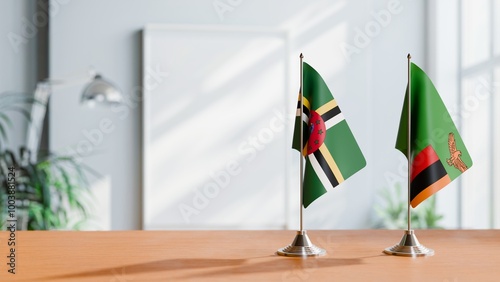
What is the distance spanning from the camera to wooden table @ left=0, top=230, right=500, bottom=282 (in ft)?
3.37

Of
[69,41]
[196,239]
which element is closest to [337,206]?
[69,41]

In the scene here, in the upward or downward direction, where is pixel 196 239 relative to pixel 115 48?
downward

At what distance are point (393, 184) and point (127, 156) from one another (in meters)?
2.06

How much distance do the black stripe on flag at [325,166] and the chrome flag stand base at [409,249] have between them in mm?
173

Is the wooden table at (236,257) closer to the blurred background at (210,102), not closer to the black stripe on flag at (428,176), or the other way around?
the black stripe on flag at (428,176)

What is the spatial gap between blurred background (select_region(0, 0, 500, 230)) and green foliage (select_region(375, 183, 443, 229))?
0.04ft

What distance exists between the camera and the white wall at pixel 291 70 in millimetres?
4582

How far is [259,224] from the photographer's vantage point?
4.69 meters

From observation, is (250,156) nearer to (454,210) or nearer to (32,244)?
(454,210)

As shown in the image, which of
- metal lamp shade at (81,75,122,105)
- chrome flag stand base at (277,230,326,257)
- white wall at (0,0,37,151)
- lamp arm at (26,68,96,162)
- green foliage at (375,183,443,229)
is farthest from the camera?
green foliage at (375,183,443,229)

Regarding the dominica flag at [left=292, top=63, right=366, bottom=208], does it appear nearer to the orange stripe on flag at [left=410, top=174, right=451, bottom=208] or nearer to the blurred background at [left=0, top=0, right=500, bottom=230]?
the orange stripe on flag at [left=410, top=174, right=451, bottom=208]

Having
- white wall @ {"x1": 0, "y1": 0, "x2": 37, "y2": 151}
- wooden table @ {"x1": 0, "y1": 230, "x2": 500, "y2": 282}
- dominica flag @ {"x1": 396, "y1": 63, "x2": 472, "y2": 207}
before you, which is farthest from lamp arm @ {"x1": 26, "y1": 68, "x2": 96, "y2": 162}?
dominica flag @ {"x1": 396, "y1": 63, "x2": 472, "y2": 207}

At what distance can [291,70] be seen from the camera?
4.69 m

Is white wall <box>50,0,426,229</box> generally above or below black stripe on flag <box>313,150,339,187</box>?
above
